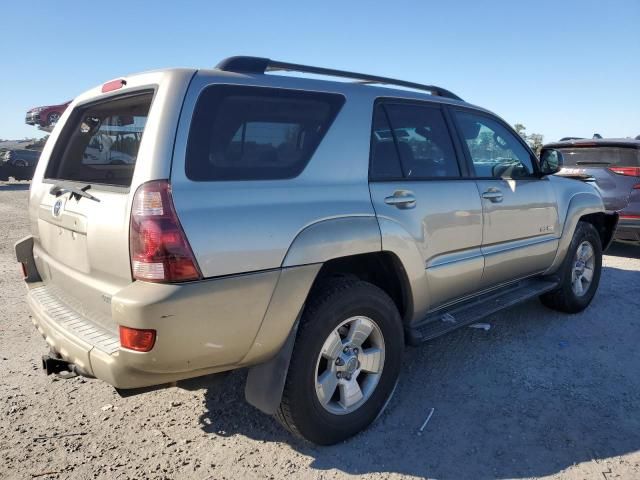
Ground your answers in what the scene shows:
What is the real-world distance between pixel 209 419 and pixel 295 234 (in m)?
1.38

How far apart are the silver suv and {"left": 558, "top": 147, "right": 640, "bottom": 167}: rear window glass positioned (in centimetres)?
441

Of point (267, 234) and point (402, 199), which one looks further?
point (402, 199)

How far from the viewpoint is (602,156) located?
7062 millimetres

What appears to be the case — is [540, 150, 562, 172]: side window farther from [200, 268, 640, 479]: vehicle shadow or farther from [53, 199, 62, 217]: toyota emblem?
[53, 199, 62, 217]: toyota emblem

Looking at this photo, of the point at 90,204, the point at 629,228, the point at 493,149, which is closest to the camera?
the point at 90,204

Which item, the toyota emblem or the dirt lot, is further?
the toyota emblem

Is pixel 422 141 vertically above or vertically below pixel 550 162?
above

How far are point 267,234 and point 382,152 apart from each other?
1.03m

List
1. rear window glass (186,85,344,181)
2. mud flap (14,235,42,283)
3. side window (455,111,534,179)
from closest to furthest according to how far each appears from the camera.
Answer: rear window glass (186,85,344,181), mud flap (14,235,42,283), side window (455,111,534,179)

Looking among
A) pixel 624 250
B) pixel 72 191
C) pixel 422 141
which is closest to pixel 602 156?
pixel 624 250

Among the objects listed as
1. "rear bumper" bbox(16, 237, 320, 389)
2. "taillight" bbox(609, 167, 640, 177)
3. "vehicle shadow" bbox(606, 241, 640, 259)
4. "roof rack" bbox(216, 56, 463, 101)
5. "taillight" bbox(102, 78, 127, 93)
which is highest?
"roof rack" bbox(216, 56, 463, 101)

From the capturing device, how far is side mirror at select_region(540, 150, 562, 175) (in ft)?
13.3

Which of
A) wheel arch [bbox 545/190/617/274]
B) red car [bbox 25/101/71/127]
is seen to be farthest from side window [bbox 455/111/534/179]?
red car [bbox 25/101/71/127]

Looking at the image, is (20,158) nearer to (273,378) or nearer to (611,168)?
(611,168)
